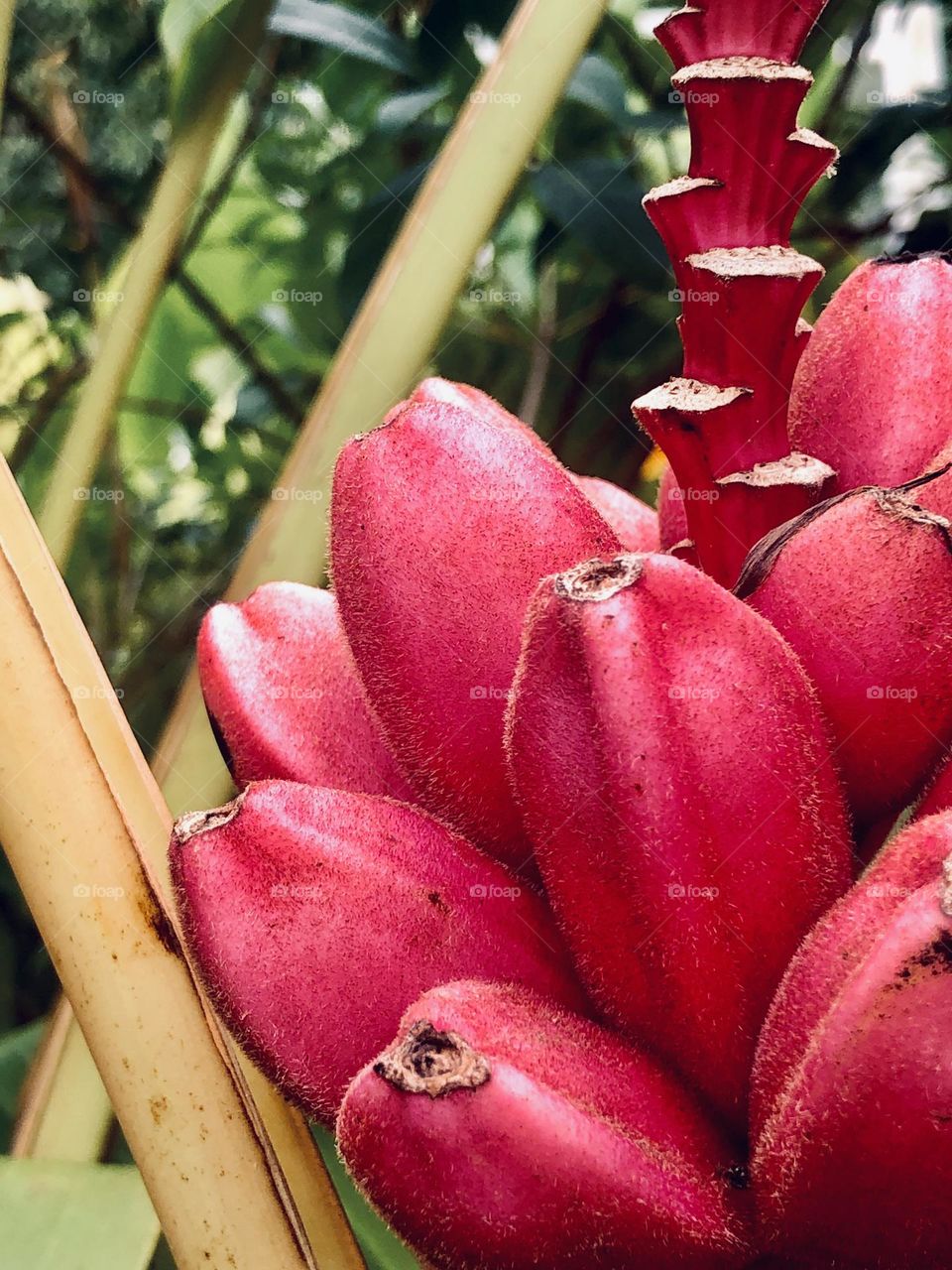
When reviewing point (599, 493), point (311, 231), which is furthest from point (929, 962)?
point (311, 231)

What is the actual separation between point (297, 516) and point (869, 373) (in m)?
0.31

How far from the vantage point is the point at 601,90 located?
1.13 meters

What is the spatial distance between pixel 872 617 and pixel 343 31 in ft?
2.80

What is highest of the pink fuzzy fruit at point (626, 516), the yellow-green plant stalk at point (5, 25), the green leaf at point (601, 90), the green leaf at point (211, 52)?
the yellow-green plant stalk at point (5, 25)

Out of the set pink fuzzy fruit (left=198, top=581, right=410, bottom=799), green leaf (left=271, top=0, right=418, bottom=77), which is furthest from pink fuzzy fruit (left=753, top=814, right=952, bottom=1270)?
green leaf (left=271, top=0, right=418, bottom=77)

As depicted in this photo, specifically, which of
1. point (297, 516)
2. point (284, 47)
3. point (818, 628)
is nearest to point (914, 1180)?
point (818, 628)

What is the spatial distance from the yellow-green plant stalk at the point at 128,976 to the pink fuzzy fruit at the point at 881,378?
301mm

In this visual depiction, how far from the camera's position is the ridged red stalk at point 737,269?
0.43m

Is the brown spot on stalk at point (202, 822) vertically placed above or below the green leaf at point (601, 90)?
below

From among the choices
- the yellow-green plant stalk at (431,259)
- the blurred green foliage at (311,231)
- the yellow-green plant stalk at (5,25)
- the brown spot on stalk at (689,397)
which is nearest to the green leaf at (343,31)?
the blurred green foliage at (311,231)

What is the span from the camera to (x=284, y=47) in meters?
1.41

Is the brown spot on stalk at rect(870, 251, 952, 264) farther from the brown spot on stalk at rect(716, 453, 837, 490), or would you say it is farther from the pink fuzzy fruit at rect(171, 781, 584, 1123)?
the pink fuzzy fruit at rect(171, 781, 584, 1123)

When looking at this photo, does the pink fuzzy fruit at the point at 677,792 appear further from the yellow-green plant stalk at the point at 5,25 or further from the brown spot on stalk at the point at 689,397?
the yellow-green plant stalk at the point at 5,25

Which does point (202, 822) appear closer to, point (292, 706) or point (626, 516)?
point (292, 706)
